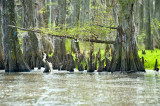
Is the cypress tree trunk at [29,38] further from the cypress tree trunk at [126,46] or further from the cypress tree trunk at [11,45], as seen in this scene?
the cypress tree trunk at [126,46]

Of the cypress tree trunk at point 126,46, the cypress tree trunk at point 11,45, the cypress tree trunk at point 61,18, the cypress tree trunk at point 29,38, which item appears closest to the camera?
the cypress tree trunk at point 126,46

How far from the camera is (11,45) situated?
16.6 meters

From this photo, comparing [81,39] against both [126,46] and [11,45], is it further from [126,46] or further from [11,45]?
[11,45]

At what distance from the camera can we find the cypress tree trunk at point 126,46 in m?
14.0

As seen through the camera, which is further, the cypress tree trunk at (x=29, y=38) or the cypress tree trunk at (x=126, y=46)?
the cypress tree trunk at (x=29, y=38)

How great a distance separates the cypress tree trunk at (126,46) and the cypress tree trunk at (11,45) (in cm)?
423

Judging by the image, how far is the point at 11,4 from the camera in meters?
16.9

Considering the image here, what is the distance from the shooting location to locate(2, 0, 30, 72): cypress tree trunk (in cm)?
Answer: 1600

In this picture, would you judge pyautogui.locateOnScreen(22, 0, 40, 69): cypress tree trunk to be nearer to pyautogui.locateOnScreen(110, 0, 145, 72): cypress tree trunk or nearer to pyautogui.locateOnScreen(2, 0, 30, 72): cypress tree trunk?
pyautogui.locateOnScreen(2, 0, 30, 72): cypress tree trunk

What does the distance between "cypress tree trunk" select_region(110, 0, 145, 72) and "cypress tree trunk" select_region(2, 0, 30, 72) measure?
4.23 metres

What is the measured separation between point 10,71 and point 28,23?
20.5 feet

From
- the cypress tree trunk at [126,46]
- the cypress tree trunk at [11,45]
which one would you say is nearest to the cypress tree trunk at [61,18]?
the cypress tree trunk at [11,45]

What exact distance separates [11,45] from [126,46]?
5.47m

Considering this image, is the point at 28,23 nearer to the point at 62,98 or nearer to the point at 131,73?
the point at 131,73
